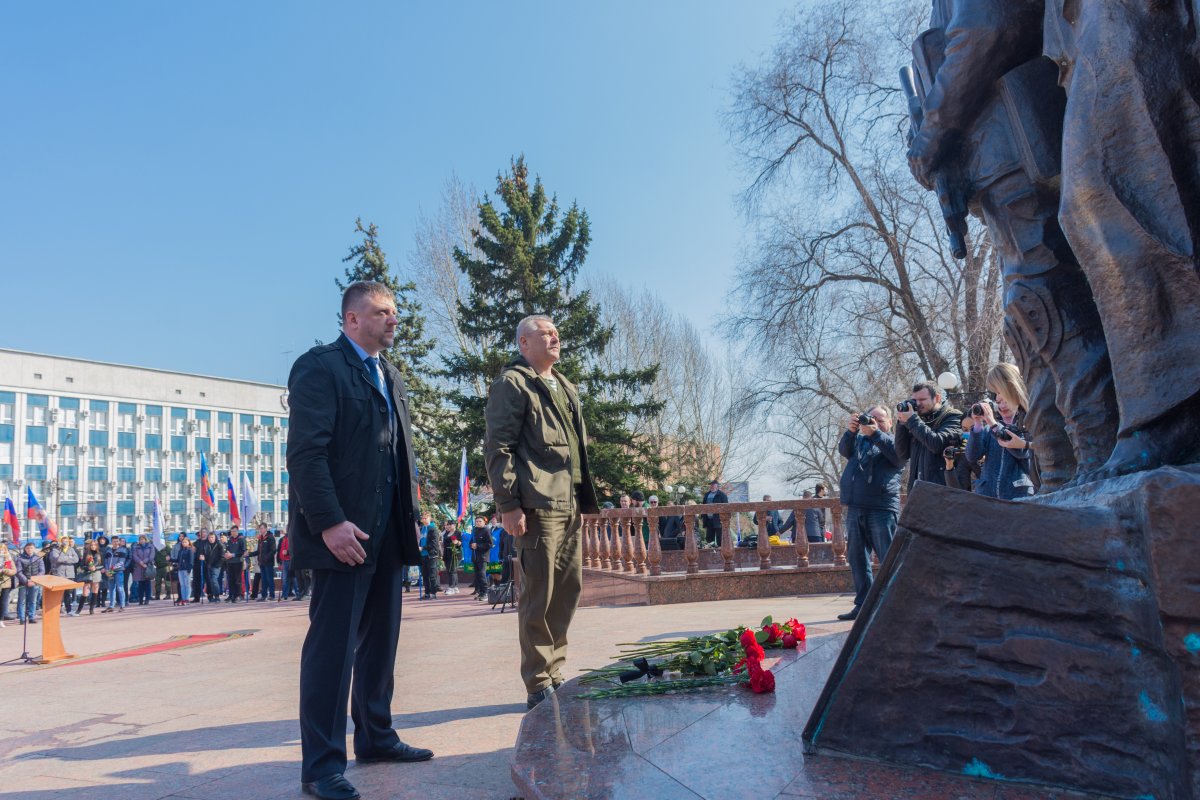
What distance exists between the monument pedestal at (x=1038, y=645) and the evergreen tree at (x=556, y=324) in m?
21.8

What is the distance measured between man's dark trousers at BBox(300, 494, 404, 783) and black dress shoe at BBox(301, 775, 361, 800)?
0.17 ft

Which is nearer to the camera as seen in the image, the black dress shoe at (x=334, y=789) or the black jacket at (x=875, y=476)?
the black dress shoe at (x=334, y=789)

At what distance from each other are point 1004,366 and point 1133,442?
3.60 meters

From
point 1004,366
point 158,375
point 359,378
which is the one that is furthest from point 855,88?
point 158,375

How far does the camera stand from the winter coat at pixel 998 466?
5.45m

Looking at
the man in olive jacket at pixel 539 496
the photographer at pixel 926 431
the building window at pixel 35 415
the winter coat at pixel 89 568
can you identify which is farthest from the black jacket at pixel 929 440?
the building window at pixel 35 415

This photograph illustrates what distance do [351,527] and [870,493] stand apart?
5059 mm

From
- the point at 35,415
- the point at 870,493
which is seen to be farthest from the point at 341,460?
the point at 35,415

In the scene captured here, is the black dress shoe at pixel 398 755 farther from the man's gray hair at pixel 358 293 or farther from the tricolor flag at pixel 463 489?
the tricolor flag at pixel 463 489

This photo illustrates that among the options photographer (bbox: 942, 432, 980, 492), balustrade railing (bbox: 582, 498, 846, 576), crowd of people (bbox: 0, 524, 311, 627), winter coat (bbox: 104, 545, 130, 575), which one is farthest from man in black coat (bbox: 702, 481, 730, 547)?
winter coat (bbox: 104, 545, 130, 575)

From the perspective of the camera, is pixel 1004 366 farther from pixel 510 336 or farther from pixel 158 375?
pixel 158 375

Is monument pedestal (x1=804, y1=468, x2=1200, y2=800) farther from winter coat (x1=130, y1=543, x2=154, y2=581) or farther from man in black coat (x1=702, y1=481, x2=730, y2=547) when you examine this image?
winter coat (x1=130, y1=543, x2=154, y2=581)

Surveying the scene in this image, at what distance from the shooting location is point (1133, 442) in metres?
2.02

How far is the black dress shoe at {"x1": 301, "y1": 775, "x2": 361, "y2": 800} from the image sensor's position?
9.09 feet
